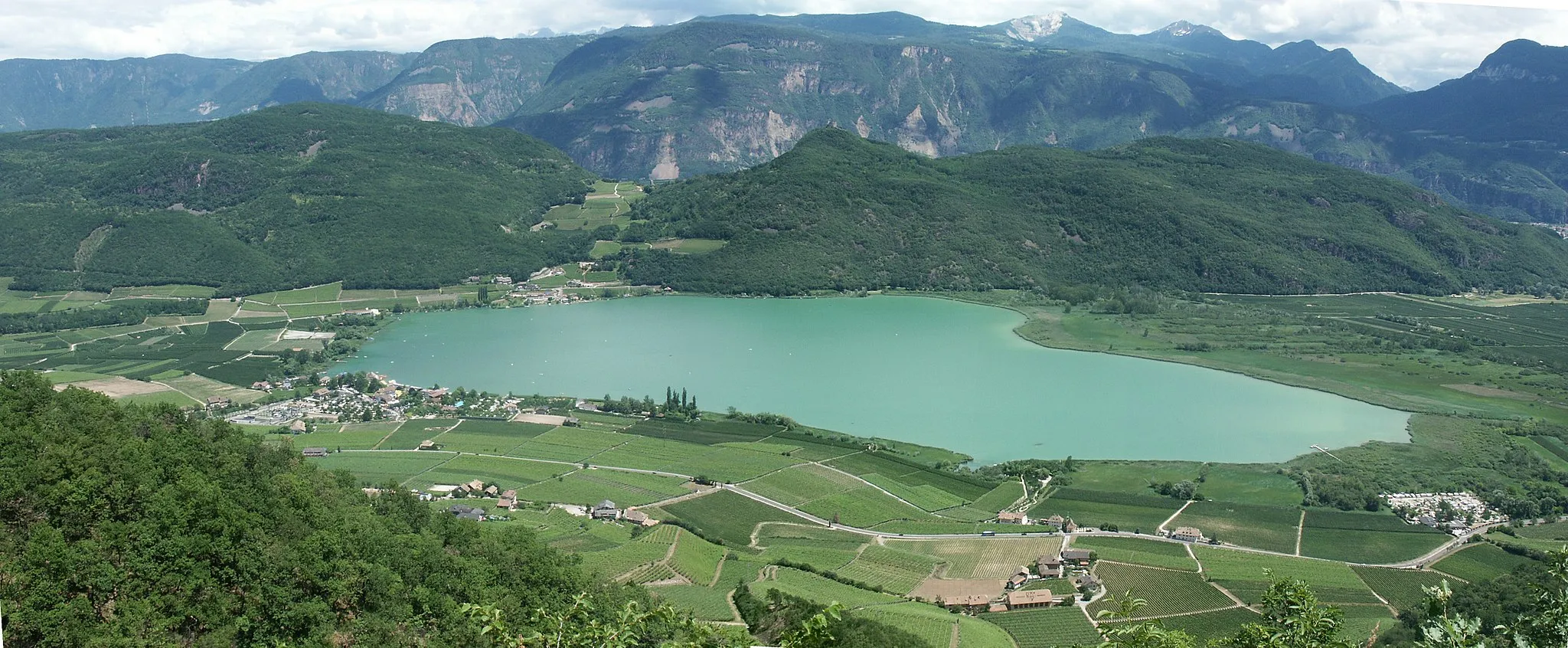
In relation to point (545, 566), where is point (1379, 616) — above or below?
below

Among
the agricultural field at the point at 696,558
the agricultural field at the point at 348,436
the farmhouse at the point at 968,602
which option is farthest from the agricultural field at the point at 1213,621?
the agricultural field at the point at 348,436

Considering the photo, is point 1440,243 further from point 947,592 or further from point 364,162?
point 364,162

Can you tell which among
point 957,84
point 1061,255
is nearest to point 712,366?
point 1061,255

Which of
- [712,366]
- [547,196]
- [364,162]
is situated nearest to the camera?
[712,366]

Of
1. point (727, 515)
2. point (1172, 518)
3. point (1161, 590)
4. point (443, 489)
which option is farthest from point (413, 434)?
point (1161, 590)

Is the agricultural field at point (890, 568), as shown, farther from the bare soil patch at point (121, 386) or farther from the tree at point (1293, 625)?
the bare soil patch at point (121, 386)
